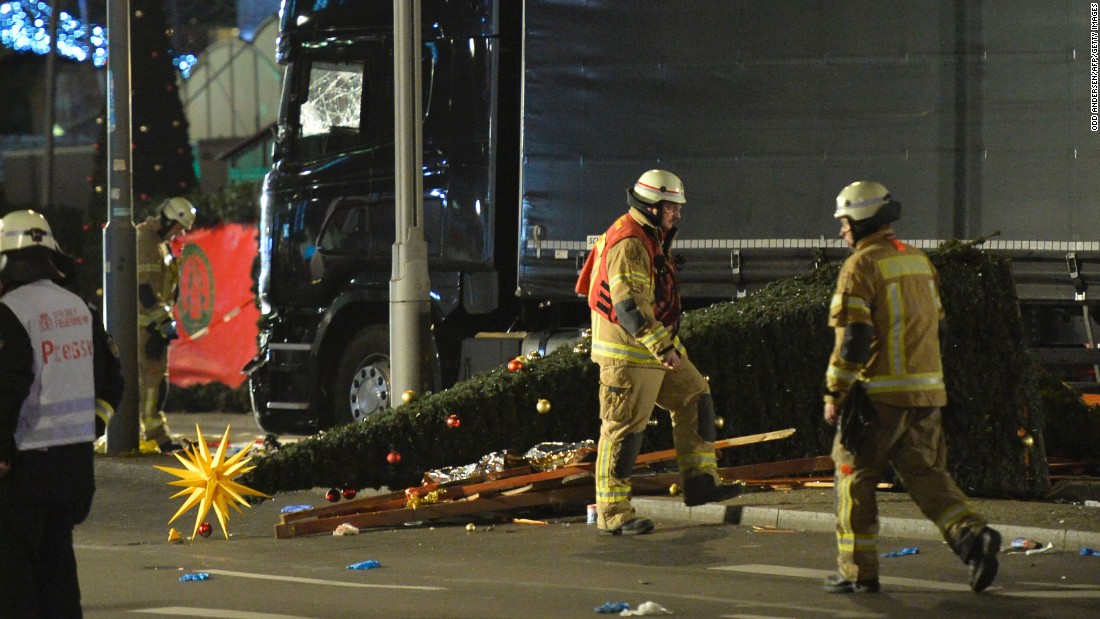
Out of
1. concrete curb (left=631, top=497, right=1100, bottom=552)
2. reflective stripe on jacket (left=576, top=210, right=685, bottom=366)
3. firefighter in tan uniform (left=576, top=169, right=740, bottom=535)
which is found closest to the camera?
concrete curb (left=631, top=497, right=1100, bottom=552)

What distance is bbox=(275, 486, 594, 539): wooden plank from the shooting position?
933 centimetres

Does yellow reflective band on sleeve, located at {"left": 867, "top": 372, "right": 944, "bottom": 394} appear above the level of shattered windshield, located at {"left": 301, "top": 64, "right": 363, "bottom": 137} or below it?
below

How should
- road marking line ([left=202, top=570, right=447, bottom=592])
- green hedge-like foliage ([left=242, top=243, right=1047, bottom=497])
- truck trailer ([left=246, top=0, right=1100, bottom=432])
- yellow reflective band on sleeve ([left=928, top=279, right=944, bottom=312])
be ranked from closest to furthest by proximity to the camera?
yellow reflective band on sleeve ([left=928, top=279, right=944, bottom=312]), road marking line ([left=202, top=570, right=447, bottom=592]), green hedge-like foliage ([left=242, top=243, right=1047, bottom=497]), truck trailer ([left=246, top=0, right=1100, bottom=432])

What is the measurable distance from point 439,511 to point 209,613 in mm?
3027

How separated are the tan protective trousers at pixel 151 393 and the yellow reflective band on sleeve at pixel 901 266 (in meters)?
8.53

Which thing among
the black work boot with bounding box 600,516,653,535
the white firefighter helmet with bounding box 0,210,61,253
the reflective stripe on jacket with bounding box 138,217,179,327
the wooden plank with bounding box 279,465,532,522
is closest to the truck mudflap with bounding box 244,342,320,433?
the reflective stripe on jacket with bounding box 138,217,179,327

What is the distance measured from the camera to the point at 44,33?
101 ft

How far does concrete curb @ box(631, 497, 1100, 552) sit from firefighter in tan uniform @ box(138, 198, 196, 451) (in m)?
5.77

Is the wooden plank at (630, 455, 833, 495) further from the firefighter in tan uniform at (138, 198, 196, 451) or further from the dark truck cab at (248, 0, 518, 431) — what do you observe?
the firefighter in tan uniform at (138, 198, 196, 451)

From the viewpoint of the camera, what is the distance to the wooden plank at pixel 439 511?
30.6 ft

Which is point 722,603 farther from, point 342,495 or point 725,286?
point 725,286

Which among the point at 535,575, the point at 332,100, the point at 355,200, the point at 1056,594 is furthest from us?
the point at 332,100

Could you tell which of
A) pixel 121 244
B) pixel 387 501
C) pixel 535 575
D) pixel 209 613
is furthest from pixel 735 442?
pixel 121 244

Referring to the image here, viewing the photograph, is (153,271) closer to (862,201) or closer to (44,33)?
(862,201)
